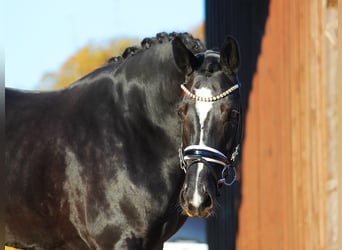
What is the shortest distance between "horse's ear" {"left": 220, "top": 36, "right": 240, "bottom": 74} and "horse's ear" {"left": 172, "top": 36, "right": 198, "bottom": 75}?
0.57 ft

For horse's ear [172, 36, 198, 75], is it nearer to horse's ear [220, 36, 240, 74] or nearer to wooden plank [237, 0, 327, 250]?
horse's ear [220, 36, 240, 74]

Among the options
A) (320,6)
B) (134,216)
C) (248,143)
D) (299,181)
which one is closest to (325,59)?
(320,6)

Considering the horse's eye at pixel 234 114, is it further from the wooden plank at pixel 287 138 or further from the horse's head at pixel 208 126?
the wooden plank at pixel 287 138

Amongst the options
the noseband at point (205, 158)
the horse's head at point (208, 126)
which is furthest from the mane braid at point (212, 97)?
the noseband at point (205, 158)

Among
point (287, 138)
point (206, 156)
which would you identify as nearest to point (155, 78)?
point (206, 156)

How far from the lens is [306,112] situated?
6734mm

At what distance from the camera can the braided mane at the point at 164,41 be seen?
5055 millimetres

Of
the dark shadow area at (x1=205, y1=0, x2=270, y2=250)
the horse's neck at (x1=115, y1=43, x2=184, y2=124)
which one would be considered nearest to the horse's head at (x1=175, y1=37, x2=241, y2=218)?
the horse's neck at (x1=115, y1=43, x2=184, y2=124)

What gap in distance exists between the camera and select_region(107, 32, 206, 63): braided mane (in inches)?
199

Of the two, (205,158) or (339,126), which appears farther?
(339,126)

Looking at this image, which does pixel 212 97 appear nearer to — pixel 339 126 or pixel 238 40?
pixel 339 126

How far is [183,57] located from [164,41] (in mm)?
→ 430

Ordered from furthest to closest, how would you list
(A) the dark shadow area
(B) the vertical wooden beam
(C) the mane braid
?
(A) the dark shadow area, (B) the vertical wooden beam, (C) the mane braid

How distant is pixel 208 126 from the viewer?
14.8 feet
